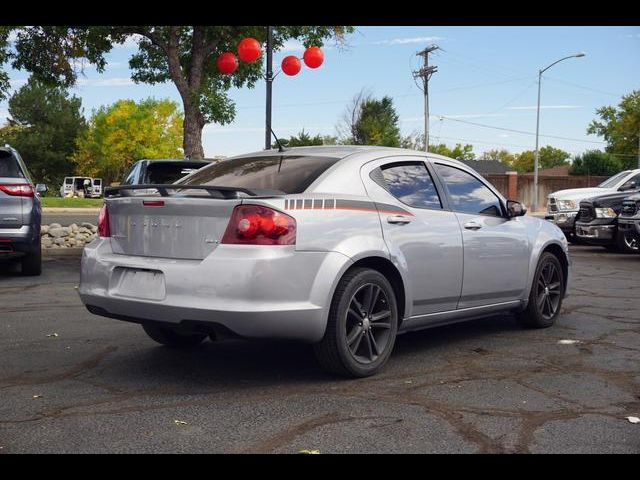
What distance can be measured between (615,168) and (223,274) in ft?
210

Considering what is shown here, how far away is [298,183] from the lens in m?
5.21

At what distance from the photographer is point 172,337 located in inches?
238

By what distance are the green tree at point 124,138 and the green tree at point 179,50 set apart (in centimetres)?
6004

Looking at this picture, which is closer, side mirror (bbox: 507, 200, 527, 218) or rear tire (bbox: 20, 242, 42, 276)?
side mirror (bbox: 507, 200, 527, 218)

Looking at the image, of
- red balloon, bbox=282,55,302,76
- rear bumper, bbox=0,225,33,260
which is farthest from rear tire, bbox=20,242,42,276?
red balloon, bbox=282,55,302,76

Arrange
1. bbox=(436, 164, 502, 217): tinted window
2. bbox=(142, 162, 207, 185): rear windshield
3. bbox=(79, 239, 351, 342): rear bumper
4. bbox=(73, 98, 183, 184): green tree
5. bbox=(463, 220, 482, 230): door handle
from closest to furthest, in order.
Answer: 1. bbox=(79, 239, 351, 342): rear bumper
2. bbox=(463, 220, 482, 230): door handle
3. bbox=(436, 164, 502, 217): tinted window
4. bbox=(142, 162, 207, 185): rear windshield
5. bbox=(73, 98, 183, 184): green tree

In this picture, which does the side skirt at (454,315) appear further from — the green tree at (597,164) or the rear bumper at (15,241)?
the green tree at (597,164)

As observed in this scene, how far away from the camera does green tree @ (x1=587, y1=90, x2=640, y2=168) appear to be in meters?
65.7

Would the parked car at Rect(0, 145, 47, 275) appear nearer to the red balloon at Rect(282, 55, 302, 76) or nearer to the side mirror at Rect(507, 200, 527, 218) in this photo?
the side mirror at Rect(507, 200, 527, 218)

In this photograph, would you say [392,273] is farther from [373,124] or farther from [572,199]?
[373,124]

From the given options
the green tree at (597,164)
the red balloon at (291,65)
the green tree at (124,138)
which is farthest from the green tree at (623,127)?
the red balloon at (291,65)

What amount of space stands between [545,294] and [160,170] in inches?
232

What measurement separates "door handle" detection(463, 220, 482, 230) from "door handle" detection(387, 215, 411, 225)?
27.9 inches

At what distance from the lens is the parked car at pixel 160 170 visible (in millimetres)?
10781
